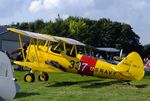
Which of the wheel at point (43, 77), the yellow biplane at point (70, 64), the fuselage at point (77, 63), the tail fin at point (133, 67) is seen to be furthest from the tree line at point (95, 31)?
the tail fin at point (133, 67)

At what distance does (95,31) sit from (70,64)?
6936 cm

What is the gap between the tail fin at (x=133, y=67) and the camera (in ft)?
55.1

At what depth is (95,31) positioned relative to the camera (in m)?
87.1

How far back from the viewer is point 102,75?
56.9 feet

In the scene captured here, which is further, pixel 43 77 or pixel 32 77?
pixel 43 77

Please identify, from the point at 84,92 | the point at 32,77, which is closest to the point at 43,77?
the point at 32,77

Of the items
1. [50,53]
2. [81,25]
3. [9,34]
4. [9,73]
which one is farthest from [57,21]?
[9,73]

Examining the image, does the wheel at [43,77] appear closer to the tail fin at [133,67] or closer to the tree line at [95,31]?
the tail fin at [133,67]

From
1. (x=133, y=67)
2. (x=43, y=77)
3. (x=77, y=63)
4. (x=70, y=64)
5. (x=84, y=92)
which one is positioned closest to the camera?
(x=84, y=92)

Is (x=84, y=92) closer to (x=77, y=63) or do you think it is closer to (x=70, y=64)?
(x=77, y=63)

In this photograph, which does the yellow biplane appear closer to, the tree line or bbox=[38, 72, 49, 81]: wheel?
bbox=[38, 72, 49, 81]: wheel

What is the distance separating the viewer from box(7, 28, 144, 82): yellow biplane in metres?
17.0

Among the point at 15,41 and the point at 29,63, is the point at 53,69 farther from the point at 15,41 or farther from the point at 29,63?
the point at 15,41

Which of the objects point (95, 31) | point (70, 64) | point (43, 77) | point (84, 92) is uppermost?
point (95, 31)
